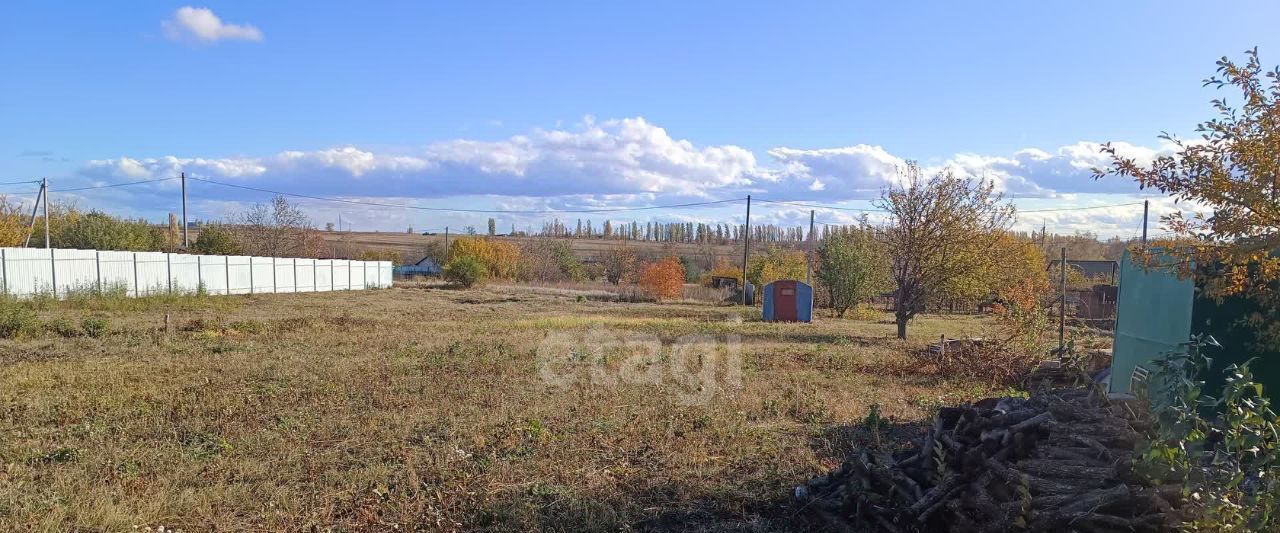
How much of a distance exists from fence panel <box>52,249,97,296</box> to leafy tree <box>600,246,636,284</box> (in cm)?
3512

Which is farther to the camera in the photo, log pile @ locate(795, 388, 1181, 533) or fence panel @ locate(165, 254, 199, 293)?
fence panel @ locate(165, 254, 199, 293)

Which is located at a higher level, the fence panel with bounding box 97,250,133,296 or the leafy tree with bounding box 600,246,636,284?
the fence panel with bounding box 97,250,133,296

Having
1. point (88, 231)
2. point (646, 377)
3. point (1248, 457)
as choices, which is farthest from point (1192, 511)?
point (88, 231)

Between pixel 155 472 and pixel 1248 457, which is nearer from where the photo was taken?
pixel 1248 457

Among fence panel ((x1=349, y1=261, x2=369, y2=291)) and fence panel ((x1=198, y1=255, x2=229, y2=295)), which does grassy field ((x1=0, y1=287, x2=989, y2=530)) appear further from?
fence panel ((x1=349, y1=261, x2=369, y2=291))

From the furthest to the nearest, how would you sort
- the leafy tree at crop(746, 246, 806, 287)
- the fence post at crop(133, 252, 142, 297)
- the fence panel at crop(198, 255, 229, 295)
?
1. the leafy tree at crop(746, 246, 806, 287)
2. the fence panel at crop(198, 255, 229, 295)
3. the fence post at crop(133, 252, 142, 297)

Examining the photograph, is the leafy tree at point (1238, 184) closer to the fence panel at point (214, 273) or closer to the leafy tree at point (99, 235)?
the fence panel at point (214, 273)

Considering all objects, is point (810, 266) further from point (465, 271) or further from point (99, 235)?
point (99, 235)

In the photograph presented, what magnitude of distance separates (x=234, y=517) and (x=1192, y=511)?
17.7ft

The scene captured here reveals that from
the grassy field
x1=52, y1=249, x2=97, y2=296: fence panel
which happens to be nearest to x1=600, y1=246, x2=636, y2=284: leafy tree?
x1=52, y1=249, x2=97, y2=296: fence panel

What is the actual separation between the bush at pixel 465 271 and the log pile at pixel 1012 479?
36.3 metres

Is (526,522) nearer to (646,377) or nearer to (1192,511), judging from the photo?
(1192,511)

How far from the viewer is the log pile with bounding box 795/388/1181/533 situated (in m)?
3.80

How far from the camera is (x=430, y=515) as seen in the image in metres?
4.74
